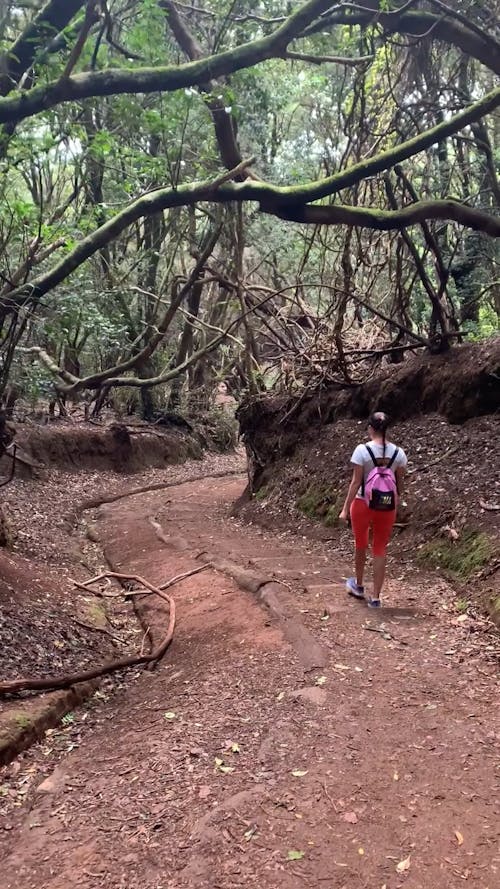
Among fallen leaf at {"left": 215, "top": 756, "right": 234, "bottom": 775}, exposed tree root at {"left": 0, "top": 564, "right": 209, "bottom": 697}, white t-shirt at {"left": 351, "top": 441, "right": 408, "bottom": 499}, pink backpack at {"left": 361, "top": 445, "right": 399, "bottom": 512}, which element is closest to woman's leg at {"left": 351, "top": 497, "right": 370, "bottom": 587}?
pink backpack at {"left": 361, "top": 445, "right": 399, "bottom": 512}

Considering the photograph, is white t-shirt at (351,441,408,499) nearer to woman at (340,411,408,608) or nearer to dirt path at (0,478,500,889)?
woman at (340,411,408,608)

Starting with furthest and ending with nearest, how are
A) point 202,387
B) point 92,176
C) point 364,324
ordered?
point 202,387, point 92,176, point 364,324

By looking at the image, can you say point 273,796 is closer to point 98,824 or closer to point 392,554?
point 98,824

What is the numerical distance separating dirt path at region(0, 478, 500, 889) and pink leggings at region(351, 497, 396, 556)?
623mm

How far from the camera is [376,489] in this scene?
226 inches

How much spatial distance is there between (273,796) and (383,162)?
6858 mm

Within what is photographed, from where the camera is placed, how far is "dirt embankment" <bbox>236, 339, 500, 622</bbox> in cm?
689

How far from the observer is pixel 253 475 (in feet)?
43.1

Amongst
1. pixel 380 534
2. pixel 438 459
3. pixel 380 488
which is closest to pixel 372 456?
pixel 380 488

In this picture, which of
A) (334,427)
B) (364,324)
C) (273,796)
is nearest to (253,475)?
(334,427)

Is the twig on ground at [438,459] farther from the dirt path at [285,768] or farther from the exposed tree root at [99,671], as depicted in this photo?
the exposed tree root at [99,671]

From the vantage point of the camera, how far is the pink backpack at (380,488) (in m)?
5.75

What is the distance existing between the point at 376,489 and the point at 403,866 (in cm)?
334

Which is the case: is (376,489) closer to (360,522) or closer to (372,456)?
(372,456)
